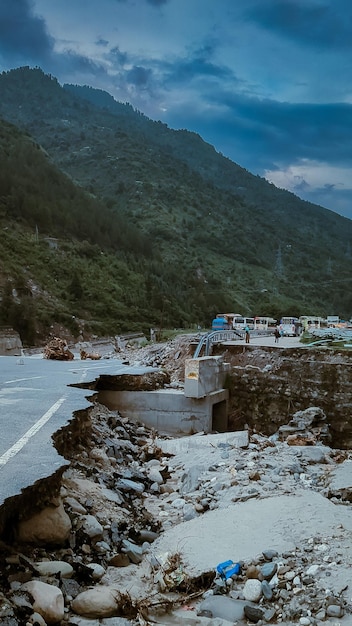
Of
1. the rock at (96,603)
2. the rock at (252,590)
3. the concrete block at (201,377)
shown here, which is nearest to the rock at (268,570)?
the rock at (252,590)

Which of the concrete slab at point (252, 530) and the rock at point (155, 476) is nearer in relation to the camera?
the concrete slab at point (252, 530)

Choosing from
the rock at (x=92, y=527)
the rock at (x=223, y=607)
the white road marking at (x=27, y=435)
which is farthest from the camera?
the white road marking at (x=27, y=435)

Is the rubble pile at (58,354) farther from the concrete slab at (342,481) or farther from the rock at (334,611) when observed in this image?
the rock at (334,611)

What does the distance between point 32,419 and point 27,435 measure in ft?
4.28

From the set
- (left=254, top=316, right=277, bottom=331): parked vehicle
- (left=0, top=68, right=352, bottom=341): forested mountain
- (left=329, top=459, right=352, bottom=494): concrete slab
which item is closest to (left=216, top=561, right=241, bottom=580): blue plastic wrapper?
(left=329, top=459, right=352, bottom=494): concrete slab

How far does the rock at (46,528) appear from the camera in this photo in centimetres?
511

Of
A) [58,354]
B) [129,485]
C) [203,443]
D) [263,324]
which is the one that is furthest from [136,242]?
[129,485]

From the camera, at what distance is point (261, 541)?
20.3 feet

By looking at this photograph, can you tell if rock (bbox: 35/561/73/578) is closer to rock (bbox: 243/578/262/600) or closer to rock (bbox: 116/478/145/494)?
rock (bbox: 243/578/262/600)

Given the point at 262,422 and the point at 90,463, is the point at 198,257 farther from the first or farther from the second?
the point at 90,463

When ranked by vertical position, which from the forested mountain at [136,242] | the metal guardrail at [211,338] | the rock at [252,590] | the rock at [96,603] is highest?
the forested mountain at [136,242]

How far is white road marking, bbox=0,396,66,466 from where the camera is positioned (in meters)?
6.35

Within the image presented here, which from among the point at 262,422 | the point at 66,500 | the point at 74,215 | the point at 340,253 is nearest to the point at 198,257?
the point at 74,215

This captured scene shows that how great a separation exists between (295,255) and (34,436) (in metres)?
122
